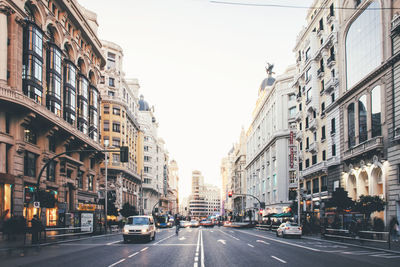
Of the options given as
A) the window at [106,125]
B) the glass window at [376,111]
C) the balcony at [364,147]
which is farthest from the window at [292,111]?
the glass window at [376,111]

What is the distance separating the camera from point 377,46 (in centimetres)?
3378

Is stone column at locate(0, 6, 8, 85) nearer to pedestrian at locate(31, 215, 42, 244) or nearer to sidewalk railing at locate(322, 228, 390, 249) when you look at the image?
pedestrian at locate(31, 215, 42, 244)

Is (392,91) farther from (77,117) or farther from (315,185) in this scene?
(77,117)

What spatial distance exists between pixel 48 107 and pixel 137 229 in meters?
20.3

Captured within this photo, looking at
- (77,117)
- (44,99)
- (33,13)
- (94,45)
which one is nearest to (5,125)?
(44,99)

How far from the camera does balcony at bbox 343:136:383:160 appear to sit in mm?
32562

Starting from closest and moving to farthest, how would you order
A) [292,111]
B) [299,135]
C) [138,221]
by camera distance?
[138,221] < [299,135] < [292,111]

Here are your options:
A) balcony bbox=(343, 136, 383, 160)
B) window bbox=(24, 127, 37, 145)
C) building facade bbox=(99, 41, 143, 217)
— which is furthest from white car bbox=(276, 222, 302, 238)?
building facade bbox=(99, 41, 143, 217)

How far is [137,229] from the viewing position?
27.0 metres

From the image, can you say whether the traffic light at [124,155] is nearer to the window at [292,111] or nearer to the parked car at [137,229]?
the parked car at [137,229]

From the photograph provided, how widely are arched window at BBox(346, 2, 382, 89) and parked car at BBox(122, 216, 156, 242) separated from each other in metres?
22.4

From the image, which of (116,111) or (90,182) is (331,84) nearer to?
(90,182)

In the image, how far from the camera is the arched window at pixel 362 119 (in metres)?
36.2

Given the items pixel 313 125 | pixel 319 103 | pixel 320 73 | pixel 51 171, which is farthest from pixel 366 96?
pixel 51 171
